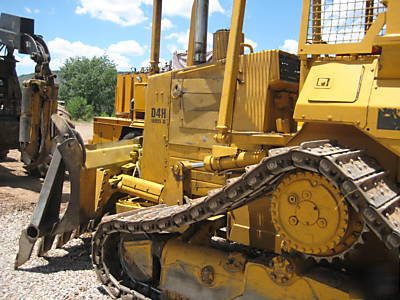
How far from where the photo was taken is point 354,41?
3.29m

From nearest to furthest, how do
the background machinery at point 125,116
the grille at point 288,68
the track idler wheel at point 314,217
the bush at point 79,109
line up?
the track idler wheel at point 314,217 → the grille at point 288,68 → the background machinery at point 125,116 → the bush at point 79,109

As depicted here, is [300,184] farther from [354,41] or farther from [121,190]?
[121,190]

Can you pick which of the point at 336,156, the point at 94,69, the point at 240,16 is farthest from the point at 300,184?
the point at 94,69

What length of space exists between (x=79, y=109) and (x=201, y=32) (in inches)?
1226

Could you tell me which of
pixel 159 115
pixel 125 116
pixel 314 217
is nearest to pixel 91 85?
pixel 125 116

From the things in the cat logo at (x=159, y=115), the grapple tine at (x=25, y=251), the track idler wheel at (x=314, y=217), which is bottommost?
the grapple tine at (x=25, y=251)

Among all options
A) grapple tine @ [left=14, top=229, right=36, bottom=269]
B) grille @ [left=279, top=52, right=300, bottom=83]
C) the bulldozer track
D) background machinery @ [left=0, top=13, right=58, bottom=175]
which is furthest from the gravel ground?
grille @ [left=279, top=52, right=300, bottom=83]

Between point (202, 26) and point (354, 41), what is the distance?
2.79 meters

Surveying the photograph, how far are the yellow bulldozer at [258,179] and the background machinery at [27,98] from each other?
4399 mm

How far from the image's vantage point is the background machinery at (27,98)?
32.7 feet

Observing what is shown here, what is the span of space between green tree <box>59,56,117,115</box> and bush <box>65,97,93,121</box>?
292 cm

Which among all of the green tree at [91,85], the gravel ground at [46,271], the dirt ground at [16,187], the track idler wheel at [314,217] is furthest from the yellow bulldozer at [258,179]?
the green tree at [91,85]

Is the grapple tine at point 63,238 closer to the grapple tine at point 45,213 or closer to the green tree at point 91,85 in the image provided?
the grapple tine at point 45,213

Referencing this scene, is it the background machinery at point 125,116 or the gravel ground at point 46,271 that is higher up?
the background machinery at point 125,116
